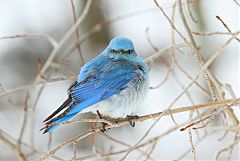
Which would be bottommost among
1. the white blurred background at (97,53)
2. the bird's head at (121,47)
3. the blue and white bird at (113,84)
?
the blue and white bird at (113,84)

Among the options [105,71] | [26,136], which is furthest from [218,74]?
[105,71]

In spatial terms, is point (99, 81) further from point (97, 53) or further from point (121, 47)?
point (97, 53)

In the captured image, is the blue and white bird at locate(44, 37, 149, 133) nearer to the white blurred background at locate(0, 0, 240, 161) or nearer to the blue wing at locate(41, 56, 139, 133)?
the blue wing at locate(41, 56, 139, 133)

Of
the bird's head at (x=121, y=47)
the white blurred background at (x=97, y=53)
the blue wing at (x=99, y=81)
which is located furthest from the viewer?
the white blurred background at (x=97, y=53)

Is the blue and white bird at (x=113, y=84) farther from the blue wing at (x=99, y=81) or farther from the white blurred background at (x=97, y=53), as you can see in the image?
the white blurred background at (x=97, y=53)

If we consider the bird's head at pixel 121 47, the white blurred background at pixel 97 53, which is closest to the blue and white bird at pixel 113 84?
the bird's head at pixel 121 47

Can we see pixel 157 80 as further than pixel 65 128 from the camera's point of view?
Yes

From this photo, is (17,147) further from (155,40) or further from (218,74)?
(155,40)

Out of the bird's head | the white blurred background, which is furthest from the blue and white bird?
the white blurred background
